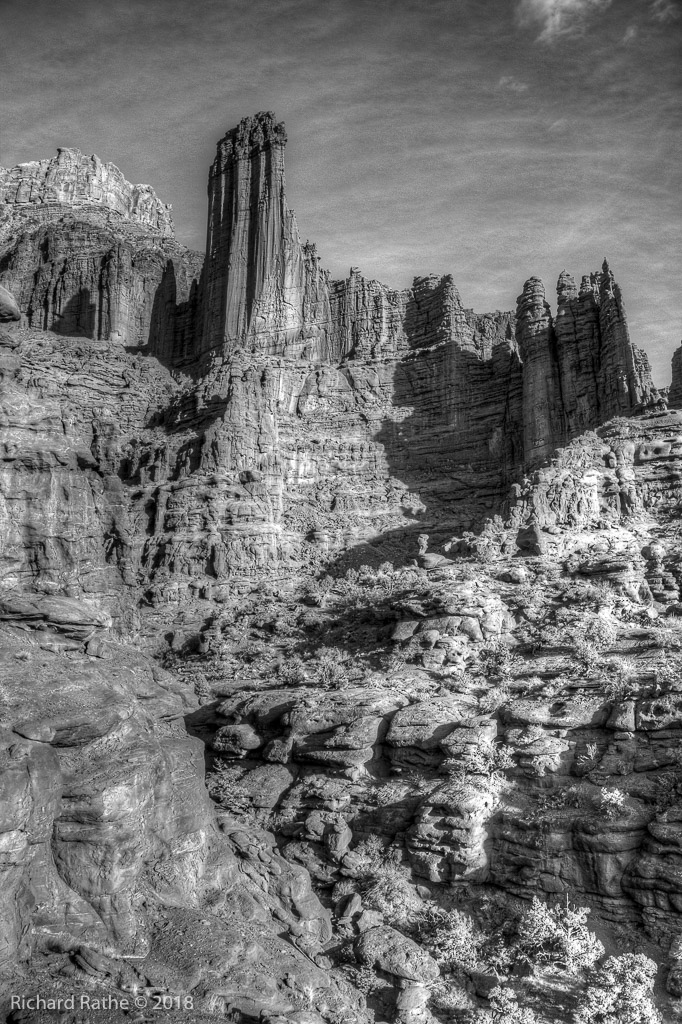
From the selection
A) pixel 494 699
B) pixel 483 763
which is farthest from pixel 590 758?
pixel 494 699

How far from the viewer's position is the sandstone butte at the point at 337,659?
610 inches

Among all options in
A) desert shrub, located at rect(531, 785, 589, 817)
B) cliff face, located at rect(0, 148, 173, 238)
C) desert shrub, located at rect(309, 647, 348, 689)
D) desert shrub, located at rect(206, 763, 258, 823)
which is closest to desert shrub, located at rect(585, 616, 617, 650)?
desert shrub, located at rect(531, 785, 589, 817)

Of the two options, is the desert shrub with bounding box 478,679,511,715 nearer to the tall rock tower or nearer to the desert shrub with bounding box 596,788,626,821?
the desert shrub with bounding box 596,788,626,821

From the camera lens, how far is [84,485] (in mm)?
37625

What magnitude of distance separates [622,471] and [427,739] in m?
16.7

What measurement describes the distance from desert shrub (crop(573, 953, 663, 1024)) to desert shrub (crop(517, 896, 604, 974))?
398 mm

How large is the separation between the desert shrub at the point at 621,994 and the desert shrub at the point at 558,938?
40 cm

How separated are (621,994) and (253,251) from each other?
5068cm

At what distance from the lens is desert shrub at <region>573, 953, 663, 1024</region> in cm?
1495

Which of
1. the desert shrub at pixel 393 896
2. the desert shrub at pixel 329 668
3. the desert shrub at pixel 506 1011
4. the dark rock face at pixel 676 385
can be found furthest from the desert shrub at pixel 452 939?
the dark rock face at pixel 676 385

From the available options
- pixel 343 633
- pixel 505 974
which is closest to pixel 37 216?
pixel 343 633

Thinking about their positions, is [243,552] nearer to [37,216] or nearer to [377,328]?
[377,328]

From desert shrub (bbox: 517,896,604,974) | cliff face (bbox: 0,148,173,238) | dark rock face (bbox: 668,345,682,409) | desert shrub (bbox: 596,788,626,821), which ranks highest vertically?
cliff face (bbox: 0,148,173,238)

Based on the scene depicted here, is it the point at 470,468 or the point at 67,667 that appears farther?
the point at 470,468
